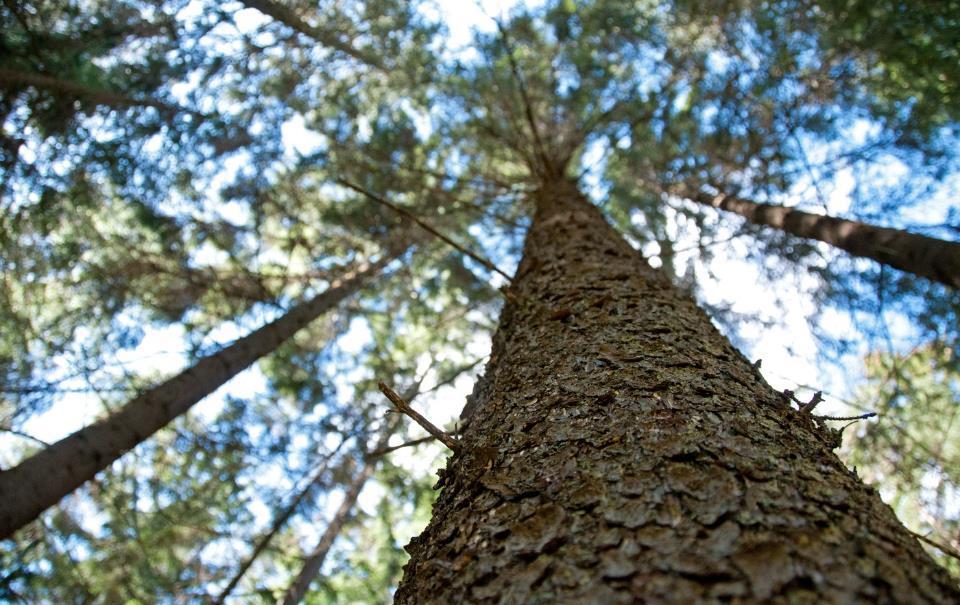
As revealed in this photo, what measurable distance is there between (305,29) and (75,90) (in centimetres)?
272

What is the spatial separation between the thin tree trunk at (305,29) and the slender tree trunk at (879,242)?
5.71m

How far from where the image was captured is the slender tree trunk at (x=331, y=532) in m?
5.96

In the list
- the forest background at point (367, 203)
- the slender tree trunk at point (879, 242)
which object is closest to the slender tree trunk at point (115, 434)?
the forest background at point (367, 203)

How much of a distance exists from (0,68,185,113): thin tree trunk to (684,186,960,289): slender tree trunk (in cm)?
716

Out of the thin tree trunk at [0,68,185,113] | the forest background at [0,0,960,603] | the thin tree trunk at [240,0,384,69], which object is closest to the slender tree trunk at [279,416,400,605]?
the forest background at [0,0,960,603]

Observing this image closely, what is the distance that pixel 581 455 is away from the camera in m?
1.31

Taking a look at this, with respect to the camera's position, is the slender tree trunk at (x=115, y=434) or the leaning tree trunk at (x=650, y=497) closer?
the leaning tree trunk at (x=650, y=497)

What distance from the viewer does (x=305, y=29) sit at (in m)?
7.30

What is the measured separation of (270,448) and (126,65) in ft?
15.1

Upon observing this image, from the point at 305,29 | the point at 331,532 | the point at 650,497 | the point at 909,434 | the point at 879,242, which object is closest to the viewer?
the point at 650,497

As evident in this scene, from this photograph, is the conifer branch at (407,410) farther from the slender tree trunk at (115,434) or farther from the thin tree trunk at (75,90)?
the thin tree trunk at (75,90)

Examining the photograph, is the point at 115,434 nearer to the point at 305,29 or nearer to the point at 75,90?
the point at 75,90

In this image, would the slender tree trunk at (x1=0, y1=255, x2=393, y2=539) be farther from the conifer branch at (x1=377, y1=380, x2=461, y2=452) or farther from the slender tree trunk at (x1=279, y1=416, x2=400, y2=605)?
the conifer branch at (x1=377, y1=380, x2=461, y2=452)

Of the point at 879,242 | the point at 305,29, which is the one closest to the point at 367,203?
the point at 305,29
